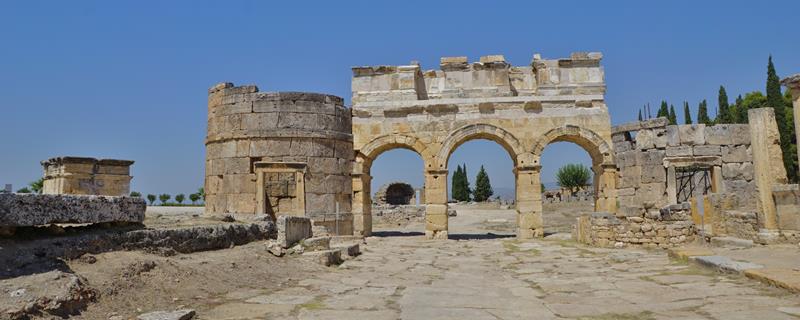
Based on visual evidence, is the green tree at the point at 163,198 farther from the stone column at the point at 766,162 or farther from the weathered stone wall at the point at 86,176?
the stone column at the point at 766,162

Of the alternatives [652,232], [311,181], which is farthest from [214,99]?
[652,232]

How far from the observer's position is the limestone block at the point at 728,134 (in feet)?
60.2

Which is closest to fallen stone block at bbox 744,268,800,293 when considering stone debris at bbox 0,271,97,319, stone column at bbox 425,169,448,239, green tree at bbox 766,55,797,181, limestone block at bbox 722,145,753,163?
stone debris at bbox 0,271,97,319

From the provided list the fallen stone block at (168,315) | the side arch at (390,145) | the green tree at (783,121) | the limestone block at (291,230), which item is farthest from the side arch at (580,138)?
the green tree at (783,121)

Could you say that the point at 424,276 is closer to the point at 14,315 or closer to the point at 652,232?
the point at 14,315

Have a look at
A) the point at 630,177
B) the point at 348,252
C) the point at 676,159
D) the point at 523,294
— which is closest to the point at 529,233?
the point at 630,177

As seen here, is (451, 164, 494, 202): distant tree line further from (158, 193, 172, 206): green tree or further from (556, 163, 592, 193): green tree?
(158, 193, 172, 206): green tree

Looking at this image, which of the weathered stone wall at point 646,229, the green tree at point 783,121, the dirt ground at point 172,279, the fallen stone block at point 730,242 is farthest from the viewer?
the green tree at point 783,121

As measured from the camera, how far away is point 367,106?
1786cm

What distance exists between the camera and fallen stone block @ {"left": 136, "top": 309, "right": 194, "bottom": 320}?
3.95 metres

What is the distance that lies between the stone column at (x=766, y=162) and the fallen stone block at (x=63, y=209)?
10.5 m

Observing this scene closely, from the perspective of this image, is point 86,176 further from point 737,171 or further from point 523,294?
point 737,171

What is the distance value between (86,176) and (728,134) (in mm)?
20298

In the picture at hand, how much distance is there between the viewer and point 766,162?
35.0 feet
